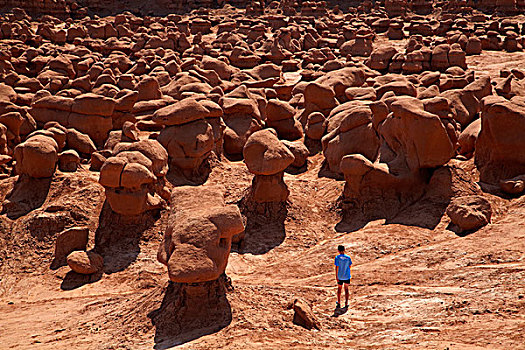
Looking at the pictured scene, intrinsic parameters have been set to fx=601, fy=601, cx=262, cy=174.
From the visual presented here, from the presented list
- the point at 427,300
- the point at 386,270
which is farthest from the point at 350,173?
the point at 427,300

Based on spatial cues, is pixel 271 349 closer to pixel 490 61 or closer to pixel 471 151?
pixel 471 151

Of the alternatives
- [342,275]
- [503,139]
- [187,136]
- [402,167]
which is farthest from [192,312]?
[503,139]

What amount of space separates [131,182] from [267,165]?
2.45 meters

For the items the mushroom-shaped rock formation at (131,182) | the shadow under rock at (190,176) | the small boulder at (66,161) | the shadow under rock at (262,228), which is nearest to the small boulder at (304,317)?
the shadow under rock at (262,228)

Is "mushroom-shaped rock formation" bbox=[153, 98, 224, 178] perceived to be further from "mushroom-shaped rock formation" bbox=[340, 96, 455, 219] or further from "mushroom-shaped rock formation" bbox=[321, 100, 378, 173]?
"mushroom-shaped rock formation" bbox=[340, 96, 455, 219]

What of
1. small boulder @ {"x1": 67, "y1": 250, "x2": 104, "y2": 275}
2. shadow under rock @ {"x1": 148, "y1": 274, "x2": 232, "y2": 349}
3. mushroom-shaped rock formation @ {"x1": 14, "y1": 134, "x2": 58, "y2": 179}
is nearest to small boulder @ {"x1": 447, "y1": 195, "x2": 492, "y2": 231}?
shadow under rock @ {"x1": 148, "y1": 274, "x2": 232, "y2": 349}

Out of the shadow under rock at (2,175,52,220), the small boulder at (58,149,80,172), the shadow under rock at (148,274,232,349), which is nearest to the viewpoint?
the shadow under rock at (148,274,232,349)

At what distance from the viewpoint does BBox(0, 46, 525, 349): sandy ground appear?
654 cm

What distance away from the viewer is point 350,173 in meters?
11.1

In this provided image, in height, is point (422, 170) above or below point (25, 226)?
above

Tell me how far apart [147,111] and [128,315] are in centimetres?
943

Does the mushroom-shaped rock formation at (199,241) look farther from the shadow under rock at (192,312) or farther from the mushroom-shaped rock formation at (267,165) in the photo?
the mushroom-shaped rock formation at (267,165)

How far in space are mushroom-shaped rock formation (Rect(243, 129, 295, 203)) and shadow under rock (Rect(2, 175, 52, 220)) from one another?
3977 millimetres

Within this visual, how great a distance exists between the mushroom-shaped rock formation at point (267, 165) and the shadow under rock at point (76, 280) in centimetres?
321
